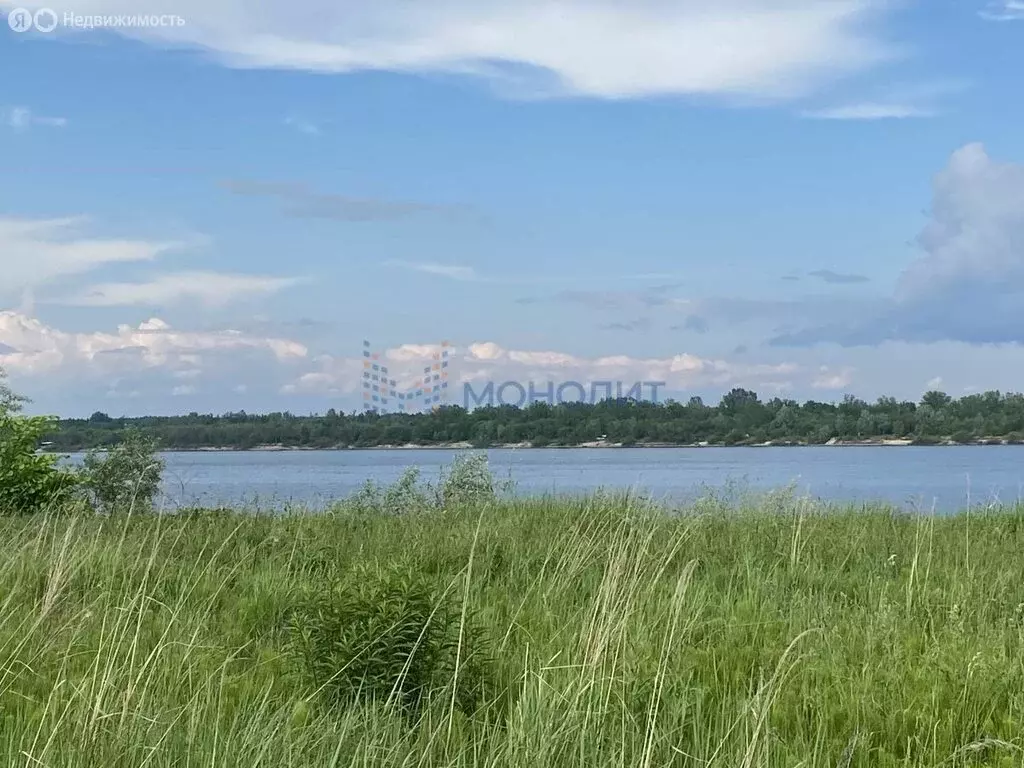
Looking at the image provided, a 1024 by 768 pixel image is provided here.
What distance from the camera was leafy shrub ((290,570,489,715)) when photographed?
4.66m

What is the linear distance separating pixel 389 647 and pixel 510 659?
31.1 inches

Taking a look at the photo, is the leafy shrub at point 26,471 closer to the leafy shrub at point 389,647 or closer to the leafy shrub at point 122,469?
the leafy shrub at point 122,469

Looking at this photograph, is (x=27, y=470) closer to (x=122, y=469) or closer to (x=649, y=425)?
(x=122, y=469)

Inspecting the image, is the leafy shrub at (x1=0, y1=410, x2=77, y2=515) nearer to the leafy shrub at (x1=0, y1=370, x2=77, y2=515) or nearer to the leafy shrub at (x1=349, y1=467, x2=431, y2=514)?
the leafy shrub at (x1=0, y1=370, x2=77, y2=515)

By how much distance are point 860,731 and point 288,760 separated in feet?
8.11

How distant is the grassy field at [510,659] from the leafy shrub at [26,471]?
17.7 feet

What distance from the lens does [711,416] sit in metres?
58.9

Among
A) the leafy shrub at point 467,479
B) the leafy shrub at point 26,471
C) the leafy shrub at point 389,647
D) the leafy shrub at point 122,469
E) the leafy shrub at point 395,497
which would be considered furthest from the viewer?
the leafy shrub at point 122,469

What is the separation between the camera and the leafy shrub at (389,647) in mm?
4660

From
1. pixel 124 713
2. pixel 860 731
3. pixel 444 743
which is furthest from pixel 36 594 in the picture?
pixel 860 731

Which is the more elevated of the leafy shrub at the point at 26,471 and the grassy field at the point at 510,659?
the leafy shrub at the point at 26,471

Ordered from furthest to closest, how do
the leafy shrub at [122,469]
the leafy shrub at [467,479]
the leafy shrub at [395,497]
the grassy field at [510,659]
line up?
the leafy shrub at [122,469] → the leafy shrub at [467,479] → the leafy shrub at [395,497] → the grassy field at [510,659]

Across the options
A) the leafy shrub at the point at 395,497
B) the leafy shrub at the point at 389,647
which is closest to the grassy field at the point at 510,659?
the leafy shrub at the point at 389,647

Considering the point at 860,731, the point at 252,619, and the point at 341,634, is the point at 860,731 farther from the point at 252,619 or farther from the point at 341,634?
the point at 252,619
